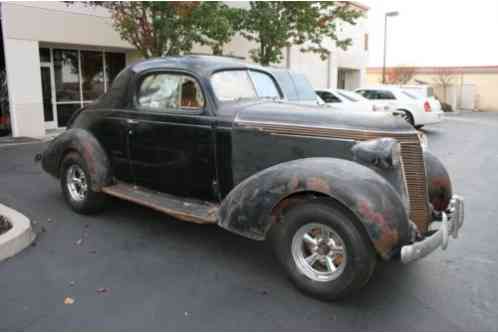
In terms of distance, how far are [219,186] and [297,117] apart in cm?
108

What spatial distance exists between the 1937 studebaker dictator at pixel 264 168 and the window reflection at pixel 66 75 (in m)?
9.02

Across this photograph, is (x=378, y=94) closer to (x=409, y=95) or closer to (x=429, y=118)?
(x=409, y=95)

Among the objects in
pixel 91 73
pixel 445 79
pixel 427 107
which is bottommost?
pixel 427 107

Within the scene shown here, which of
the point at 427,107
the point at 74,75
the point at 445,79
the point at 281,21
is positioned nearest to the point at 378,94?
A: the point at 427,107

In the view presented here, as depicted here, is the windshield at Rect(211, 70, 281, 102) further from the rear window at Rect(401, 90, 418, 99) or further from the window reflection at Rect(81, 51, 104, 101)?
the window reflection at Rect(81, 51, 104, 101)

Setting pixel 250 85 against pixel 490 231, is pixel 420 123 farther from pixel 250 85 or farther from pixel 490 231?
pixel 250 85

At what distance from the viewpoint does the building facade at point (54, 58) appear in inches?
455

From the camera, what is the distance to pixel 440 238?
3312 millimetres

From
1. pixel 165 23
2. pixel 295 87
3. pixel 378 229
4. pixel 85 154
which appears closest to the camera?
pixel 378 229

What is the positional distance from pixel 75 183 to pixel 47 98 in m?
9.13

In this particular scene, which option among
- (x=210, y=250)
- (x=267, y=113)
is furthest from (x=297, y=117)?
Answer: (x=210, y=250)

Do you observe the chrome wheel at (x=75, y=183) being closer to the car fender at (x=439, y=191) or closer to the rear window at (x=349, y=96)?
the car fender at (x=439, y=191)

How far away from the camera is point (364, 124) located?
139 inches

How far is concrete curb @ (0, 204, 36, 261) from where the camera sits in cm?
407
